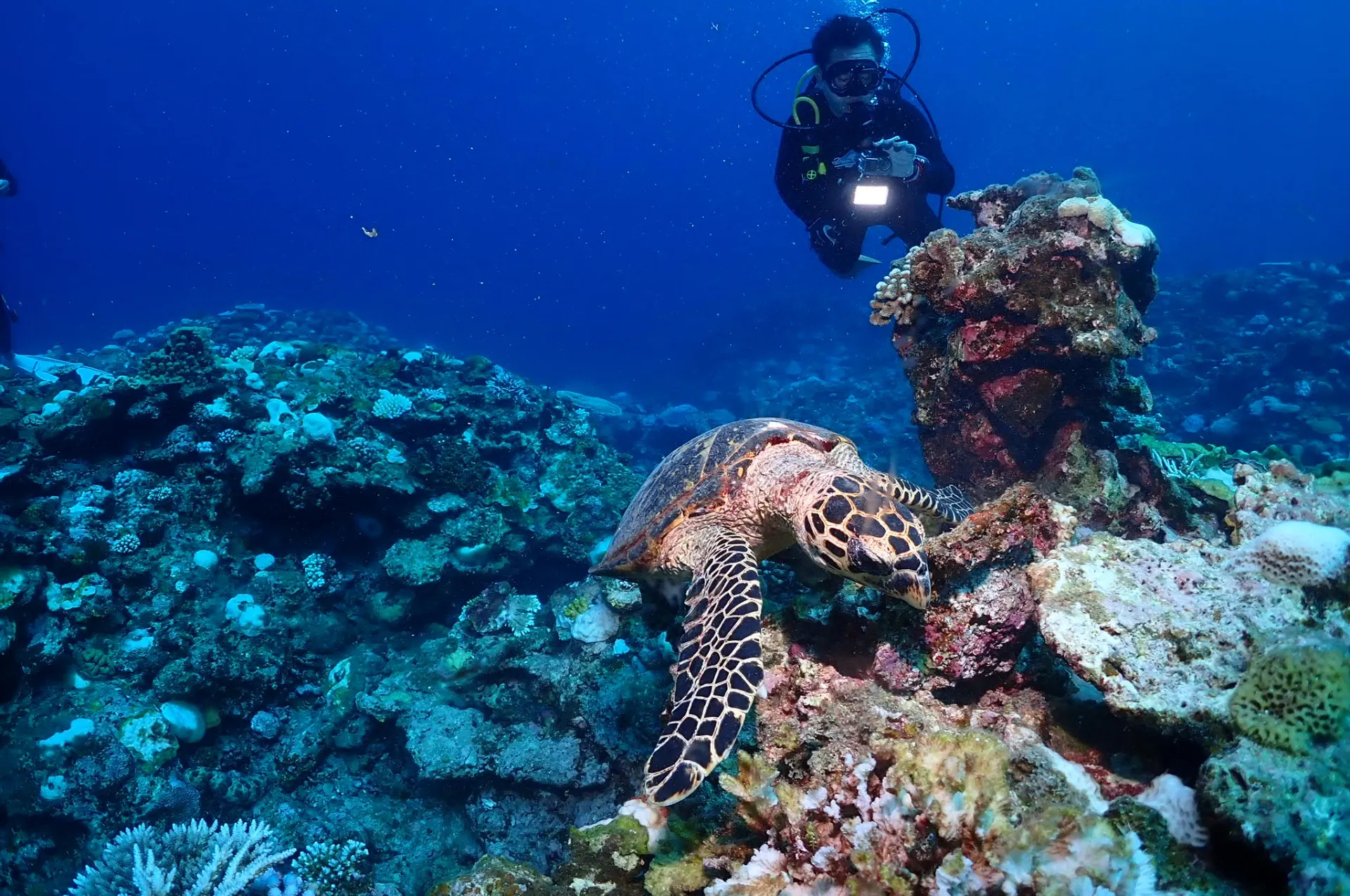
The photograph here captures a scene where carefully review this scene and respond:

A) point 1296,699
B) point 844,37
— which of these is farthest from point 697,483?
point 844,37

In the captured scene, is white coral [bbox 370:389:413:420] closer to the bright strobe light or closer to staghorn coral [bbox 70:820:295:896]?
staghorn coral [bbox 70:820:295:896]

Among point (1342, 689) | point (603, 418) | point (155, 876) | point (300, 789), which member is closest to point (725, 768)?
point (1342, 689)

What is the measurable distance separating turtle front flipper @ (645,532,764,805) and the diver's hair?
Answer: 21.3 feet

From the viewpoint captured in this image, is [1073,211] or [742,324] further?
[742,324]

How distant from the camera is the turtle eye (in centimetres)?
255

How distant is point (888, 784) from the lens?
1.81 m

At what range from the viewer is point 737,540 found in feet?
11.6

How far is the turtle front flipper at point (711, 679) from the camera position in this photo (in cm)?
217

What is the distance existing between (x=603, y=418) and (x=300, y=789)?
1241cm

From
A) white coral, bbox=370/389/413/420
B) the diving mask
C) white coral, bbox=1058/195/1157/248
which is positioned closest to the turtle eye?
white coral, bbox=1058/195/1157/248

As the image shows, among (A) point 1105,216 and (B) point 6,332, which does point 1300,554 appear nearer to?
(A) point 1105,216

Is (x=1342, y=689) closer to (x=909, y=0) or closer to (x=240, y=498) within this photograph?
(x=240, y=498)

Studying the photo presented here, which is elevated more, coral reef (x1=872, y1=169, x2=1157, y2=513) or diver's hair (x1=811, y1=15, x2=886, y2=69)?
diver's hair (x1=811, y1=15, x2=886, y2=69)

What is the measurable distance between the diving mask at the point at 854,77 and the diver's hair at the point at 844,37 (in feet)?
0.85
